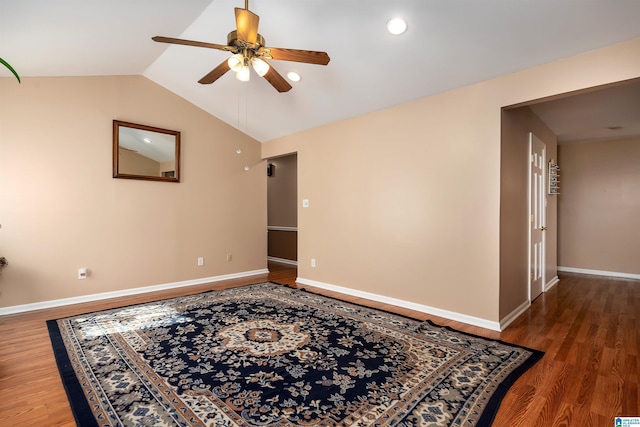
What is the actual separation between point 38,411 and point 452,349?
9.01 feet

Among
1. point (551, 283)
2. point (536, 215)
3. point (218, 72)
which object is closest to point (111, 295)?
point (218, 72)

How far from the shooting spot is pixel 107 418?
168cm

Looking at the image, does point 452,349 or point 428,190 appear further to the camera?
point 428,190

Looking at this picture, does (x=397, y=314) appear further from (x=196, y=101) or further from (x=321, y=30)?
(x=196, y=101)

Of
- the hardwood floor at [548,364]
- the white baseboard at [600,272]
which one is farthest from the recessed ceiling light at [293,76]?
the white baseboard at [600,272]

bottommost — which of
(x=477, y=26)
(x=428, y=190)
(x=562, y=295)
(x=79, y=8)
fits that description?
(x=562, y=295)

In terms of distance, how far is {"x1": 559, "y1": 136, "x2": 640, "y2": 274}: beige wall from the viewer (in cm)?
534

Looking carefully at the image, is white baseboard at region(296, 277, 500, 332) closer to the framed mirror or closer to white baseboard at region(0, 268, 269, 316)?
white baseboard at region(0, 268, 269, 316)

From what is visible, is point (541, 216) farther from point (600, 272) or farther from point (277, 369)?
point (277, 369)

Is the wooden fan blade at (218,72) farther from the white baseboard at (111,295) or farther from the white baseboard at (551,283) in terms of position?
the white baseboard at (551,283)

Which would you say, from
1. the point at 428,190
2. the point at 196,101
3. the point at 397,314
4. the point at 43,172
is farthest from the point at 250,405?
the point at 196,101

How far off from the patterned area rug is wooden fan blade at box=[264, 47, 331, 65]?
89.3 inches

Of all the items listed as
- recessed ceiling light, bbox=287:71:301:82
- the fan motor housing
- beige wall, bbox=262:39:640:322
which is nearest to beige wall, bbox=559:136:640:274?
beige wall, bbox=262:39:640:322

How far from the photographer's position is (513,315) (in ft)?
10.9
